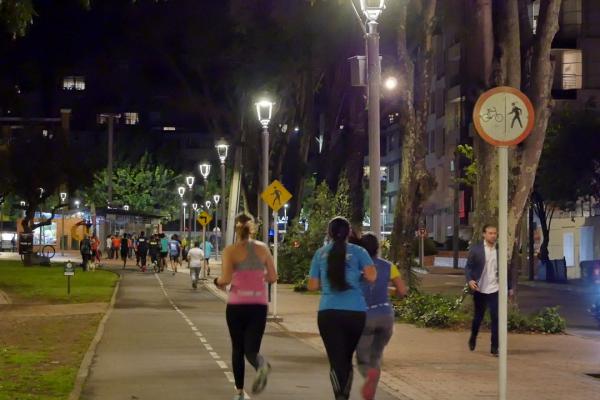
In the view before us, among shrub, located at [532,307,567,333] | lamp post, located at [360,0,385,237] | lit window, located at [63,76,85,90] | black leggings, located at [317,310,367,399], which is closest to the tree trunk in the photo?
shrub, located at [532,307,567,333]

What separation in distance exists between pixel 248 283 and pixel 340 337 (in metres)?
1.54

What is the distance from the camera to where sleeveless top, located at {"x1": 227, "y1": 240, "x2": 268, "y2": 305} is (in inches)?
439

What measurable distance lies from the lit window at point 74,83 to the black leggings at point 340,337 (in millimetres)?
108090

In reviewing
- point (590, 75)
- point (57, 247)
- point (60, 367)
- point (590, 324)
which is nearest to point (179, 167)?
point (57, 247)

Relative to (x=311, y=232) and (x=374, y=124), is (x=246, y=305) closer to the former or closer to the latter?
(x=374, y=124)

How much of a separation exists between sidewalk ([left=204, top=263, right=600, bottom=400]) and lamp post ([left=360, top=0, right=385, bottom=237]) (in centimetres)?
226

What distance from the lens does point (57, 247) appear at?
82000 mm

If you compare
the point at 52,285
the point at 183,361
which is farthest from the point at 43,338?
the point at 52,285

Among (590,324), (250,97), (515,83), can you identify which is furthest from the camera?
(250,97)

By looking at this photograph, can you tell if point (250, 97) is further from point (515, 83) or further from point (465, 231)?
point (465, 231)

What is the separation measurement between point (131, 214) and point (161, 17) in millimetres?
21296

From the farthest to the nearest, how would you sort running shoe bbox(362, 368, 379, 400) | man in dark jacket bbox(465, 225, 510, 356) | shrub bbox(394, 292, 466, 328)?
shrub bbox(394, 292, 466, 328), man in dark jacket bbox(465, 225, 510, 356), running shoe bbox(362, 368, 379, 400)

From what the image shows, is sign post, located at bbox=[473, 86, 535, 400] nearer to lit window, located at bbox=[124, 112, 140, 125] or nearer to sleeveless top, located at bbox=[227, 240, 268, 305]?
sleeveless top, located at bbox=[227, 240, 268, 305]

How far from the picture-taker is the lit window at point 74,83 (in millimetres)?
115500
